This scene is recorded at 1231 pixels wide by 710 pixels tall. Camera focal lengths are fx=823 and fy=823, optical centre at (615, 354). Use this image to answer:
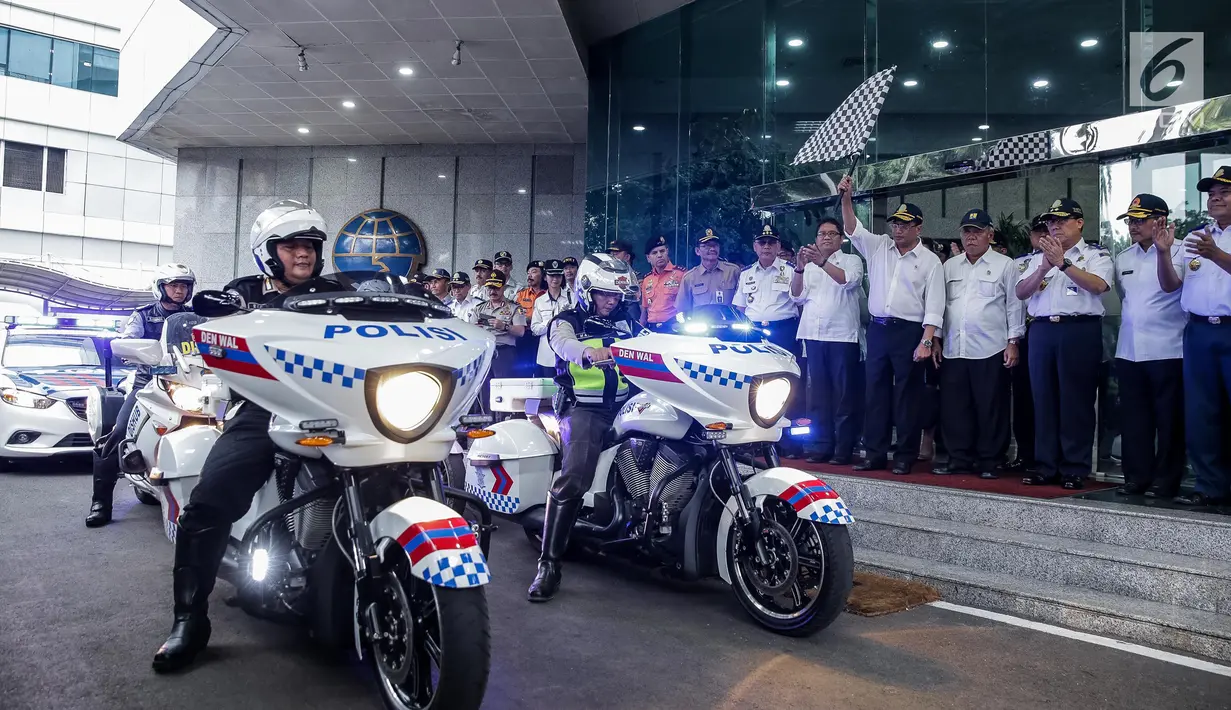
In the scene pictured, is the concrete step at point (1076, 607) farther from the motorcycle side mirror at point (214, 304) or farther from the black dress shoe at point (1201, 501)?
the motorcycle side mirror at point (214, 304)

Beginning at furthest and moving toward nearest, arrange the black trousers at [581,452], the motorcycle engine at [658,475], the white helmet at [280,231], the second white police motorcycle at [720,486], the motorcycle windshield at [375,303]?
the black trousers at [581,452] < the motorcycle engine at [658,475] < the second white police motorcycle at [720,486] < the white helmet at [280,231] < the motorcycle windshield at [375,303]

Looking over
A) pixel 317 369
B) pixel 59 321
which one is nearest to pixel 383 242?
pixel 59 321

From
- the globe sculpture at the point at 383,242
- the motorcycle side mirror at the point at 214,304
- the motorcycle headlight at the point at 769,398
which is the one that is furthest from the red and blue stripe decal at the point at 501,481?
the globe sculpture at the point at 383,242

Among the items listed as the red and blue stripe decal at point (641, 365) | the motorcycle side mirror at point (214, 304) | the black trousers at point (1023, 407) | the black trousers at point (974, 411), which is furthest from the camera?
the black trousers at point (1023, 407)

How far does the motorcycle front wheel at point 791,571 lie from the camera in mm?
3602

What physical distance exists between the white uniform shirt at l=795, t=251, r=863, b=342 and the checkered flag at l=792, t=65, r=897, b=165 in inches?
44.2

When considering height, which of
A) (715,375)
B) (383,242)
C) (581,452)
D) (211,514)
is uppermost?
(383,242)

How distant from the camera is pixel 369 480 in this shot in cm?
298

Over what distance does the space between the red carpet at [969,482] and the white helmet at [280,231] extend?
13.8 feet

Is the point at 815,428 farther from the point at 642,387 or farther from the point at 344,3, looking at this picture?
the point at 344,3

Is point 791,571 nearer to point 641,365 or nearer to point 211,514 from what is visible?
point 641,365

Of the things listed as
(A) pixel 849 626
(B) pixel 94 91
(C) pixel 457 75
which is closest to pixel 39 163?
(B) pixel 94 91

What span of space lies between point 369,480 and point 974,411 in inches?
198

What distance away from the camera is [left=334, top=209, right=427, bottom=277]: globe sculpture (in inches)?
665
